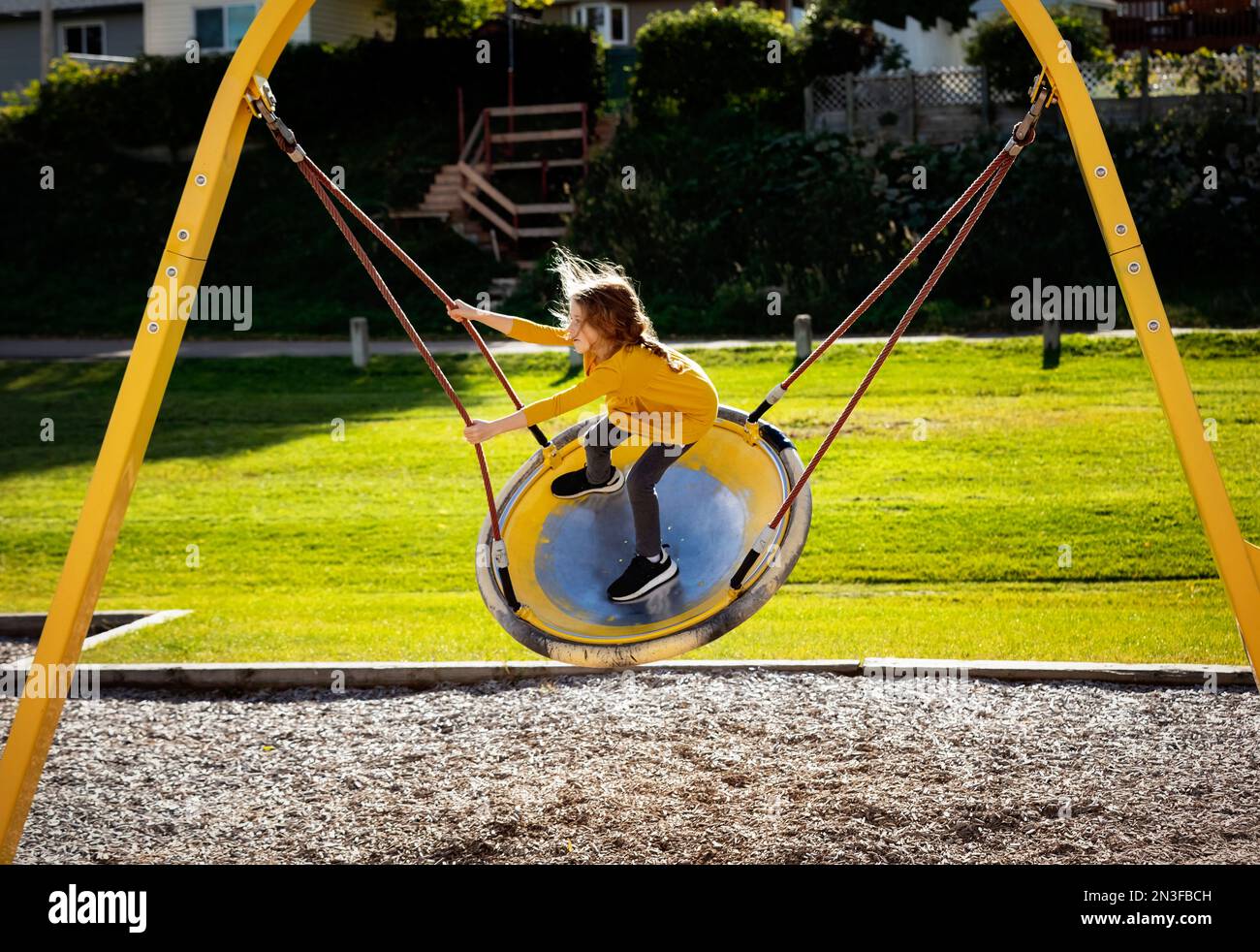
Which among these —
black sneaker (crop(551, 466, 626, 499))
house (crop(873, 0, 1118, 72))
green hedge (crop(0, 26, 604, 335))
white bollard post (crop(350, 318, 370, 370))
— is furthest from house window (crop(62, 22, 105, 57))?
black sneaker (crop(551, 466, 626, 499))

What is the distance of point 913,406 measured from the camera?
15.0m

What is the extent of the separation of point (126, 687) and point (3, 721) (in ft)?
2.31

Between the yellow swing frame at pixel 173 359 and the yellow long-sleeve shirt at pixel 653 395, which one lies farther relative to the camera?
the yellow long-sleeve shirt at pixel 653 395

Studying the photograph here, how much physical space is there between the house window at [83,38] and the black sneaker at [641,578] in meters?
34.5

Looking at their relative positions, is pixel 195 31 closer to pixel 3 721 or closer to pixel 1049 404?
pixel 1049 404

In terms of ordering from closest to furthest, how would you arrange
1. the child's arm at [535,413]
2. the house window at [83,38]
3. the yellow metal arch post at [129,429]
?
the yellow metal arch post at [129,429]
the child's arm at [535,413]
the house window at [83,38]

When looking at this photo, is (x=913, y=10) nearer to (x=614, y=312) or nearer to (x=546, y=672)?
(x=546, y=672)

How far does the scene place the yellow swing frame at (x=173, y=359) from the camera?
15.8ft

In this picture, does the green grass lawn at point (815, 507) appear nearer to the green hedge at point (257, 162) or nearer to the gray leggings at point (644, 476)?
the gray leggings at point (644, 476)

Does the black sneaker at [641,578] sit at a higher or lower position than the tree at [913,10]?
lower

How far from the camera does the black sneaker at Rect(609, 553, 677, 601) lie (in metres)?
6.04

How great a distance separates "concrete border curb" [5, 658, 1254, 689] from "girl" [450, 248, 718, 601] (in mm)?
1720

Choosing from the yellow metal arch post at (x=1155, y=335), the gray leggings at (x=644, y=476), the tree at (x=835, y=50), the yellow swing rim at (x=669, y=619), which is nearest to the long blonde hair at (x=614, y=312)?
the gray leggings at (x=644, y=476)
